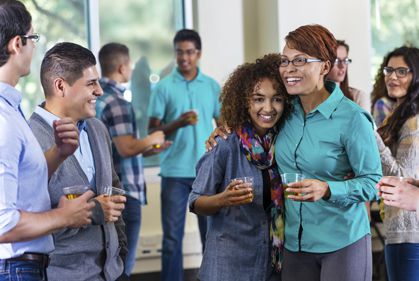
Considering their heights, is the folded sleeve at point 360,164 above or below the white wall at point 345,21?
below

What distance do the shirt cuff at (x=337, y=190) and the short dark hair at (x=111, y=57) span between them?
250cm

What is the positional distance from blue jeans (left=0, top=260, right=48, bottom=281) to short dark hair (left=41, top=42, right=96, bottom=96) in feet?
2.57

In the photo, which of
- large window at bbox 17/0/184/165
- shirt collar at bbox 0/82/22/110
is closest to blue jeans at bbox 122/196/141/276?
large window at bbox 17/0/184/165

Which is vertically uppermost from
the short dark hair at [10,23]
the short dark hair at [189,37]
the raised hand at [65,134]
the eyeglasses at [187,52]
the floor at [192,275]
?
the short dark hair at [189,37]

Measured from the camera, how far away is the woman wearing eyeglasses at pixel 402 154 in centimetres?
330

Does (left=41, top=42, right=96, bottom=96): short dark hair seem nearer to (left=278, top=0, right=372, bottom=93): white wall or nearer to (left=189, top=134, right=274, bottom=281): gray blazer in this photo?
(left=189, top=134, right=274, bottom=281): gray blazer

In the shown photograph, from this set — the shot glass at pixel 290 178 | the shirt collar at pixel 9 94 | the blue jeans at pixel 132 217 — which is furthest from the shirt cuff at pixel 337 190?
the blue jeans at pixel 132 217

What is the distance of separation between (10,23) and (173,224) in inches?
125

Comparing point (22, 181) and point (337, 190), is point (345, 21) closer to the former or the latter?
point (337, 190)

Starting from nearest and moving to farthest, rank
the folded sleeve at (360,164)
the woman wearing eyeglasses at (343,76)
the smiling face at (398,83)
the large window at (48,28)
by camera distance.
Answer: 1. the folded sleeve at (360,164)
2. the smiling face at (398,83)
3. the woman wearing eyeglasses at (343,76)
4. the large window at (48,28)

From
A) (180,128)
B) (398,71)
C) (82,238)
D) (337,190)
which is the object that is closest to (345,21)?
(180,128)

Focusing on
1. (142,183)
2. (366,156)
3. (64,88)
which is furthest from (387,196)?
(142,183)

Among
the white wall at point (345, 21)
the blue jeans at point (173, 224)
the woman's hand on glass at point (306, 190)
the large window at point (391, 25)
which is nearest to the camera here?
the woman's hand on glass at point (306, 190)

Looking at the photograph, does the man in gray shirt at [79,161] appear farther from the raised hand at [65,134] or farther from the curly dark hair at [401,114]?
the curly dark hair at [401,114]
